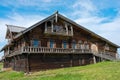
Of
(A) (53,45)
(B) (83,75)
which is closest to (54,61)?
(A) (53,45)

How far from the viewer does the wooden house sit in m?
27.8

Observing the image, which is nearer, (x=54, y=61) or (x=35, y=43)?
(x=35, y=43)

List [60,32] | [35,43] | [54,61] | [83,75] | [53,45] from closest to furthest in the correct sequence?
[83,75], [35,43], [54,61], [53,45], [60,32]

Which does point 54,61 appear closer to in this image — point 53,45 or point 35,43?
point 53,45

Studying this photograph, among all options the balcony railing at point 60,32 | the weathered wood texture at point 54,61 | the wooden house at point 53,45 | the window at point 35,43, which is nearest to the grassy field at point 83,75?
the weathered wood texture at point 54,61

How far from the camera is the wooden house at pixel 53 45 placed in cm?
2780

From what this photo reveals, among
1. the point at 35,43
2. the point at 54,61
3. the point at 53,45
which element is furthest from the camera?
the point at 53,45

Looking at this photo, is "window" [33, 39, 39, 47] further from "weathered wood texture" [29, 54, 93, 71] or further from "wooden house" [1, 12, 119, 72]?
"weathered wood texture" [29, 54, 93, 71]

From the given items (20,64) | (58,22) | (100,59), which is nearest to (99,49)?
(100,59)

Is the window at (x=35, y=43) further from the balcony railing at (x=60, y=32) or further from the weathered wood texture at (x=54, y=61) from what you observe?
the balcony railing at (x=60, y=32)

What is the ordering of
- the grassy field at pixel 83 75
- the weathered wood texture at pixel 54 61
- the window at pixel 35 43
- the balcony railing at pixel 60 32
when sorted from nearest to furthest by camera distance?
the grassy field at pixel 83 75 → the weathered wood texture at pixel 54 61 → the window at pixel 35 43 → the balcony railing at pixel 60 32

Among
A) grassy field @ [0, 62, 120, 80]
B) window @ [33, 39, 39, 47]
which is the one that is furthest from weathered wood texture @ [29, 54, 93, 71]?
grassy field @ [0, 62, 120, 80]

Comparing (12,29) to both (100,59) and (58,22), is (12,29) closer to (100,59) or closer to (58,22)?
(58,22)

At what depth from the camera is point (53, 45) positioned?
31.9 meters
